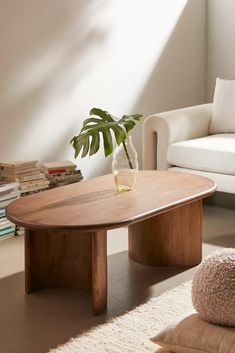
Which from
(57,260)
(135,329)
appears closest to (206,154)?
(57,260)

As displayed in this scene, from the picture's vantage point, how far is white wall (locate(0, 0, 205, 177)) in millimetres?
4488

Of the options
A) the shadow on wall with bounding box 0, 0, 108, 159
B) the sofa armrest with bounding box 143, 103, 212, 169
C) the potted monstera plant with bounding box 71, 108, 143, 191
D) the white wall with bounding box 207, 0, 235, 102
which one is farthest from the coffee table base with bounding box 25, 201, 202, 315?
the white wall with bounding box 207, 0, 235, 102

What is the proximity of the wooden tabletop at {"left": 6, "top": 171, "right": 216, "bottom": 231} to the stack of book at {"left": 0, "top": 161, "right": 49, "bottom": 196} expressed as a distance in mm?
758

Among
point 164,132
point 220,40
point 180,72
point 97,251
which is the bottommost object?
point 97,251

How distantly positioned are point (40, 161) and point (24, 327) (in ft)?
6.61

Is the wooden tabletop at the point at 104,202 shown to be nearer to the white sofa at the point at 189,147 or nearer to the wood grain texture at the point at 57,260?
the wood grain texture at the point at 57,260

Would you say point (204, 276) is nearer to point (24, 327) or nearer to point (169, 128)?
point (24, 327)

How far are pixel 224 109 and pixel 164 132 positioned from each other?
0.57 m

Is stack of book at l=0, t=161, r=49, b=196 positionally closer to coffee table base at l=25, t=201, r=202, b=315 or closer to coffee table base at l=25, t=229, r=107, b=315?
coffee table base at l=25, t=201, r=202, b=315

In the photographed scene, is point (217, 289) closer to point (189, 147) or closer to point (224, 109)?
point (189, 147)

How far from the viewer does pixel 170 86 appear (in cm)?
573

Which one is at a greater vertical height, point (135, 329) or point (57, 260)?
point (57, 260)

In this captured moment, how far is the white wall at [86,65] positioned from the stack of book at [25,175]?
203 millimetres

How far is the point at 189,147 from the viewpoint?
4.55 meters
